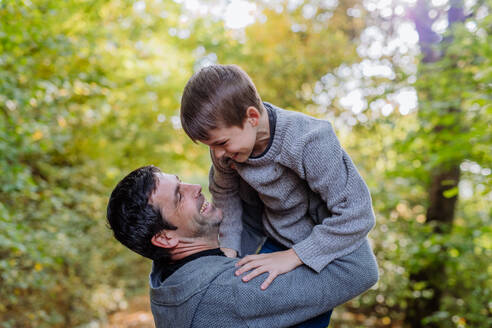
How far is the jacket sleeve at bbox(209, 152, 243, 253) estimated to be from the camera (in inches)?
78.6

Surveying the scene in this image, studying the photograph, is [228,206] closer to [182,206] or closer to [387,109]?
[182,206]

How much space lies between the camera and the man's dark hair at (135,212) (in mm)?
1769

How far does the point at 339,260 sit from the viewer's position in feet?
5.49

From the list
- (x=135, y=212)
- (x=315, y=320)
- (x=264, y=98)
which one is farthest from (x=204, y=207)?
(x=264, y=98)

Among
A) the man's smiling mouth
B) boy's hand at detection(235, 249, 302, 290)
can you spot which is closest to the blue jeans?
boy's hand at detection(235, 249, 302, 290)

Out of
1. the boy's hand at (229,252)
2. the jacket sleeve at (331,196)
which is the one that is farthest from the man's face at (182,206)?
the jacket sleeve at (331,196)

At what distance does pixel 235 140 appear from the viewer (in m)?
1.65

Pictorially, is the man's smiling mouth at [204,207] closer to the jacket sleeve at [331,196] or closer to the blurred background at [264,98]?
the jacket sleeve at [331,196]

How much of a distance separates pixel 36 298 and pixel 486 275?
447 centimetres

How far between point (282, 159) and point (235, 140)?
7.8 inches

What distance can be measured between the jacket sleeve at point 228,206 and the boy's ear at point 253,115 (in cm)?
37

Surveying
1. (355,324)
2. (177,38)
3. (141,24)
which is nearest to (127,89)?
(141,24)

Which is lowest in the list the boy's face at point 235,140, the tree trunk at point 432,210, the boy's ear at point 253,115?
the tree trunk at point 432,210

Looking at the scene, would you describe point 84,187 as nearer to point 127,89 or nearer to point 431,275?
point 127,89
